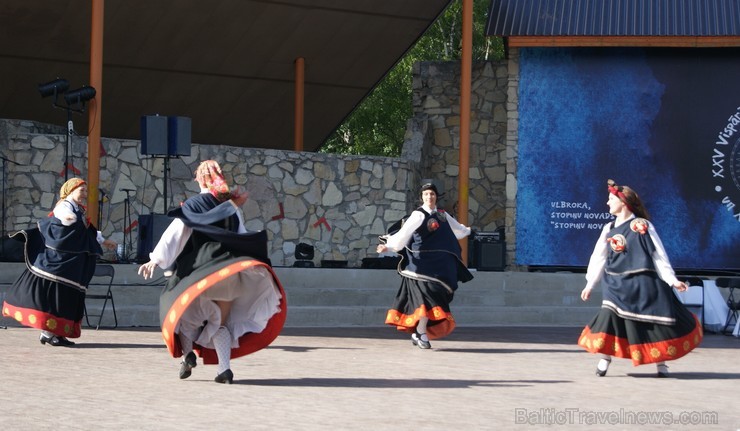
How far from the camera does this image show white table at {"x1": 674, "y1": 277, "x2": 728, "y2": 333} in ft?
50.6

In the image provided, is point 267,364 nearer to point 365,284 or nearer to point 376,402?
point 376,402

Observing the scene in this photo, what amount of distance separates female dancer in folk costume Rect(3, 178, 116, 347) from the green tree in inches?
854

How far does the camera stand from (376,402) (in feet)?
25.3

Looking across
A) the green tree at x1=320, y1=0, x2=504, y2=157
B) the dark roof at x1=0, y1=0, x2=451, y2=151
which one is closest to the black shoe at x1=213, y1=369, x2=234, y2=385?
the dark roof at x1=0, y1=0, x2=451, y2=151

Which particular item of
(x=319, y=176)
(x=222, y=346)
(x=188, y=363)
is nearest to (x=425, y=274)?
(x=222, y=346)

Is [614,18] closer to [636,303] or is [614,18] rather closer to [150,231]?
[150,231]

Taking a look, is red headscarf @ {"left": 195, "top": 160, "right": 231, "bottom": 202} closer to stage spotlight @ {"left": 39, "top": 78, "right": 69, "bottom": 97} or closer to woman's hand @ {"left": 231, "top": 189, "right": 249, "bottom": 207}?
woman's hand @ {"left": 231, "top": 189, "right": 249, "bottom": 207}

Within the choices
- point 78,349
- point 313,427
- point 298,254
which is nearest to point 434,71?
point 298,254

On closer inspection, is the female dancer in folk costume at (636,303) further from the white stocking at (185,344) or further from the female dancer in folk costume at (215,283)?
the white stocking at (185,344)

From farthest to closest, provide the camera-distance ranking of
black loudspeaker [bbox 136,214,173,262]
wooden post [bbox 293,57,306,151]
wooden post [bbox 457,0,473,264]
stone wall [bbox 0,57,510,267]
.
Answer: wooden post [bbox 293,57,306,151] < wooden post [bbox 457,0,473,264] < stone wall [bbox 0,57,510,267] < black loudspeaker [bbox 136,214,173,262]

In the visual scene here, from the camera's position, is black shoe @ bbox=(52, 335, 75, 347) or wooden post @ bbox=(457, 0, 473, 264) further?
wooden post @ bbox=(457, 0, 473, 264)

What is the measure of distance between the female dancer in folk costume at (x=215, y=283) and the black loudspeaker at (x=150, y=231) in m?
7.42

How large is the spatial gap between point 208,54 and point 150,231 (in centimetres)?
574

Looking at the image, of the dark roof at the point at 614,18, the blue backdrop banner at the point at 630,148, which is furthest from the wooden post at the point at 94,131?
the blue backdrop banner at the point at 630,148
